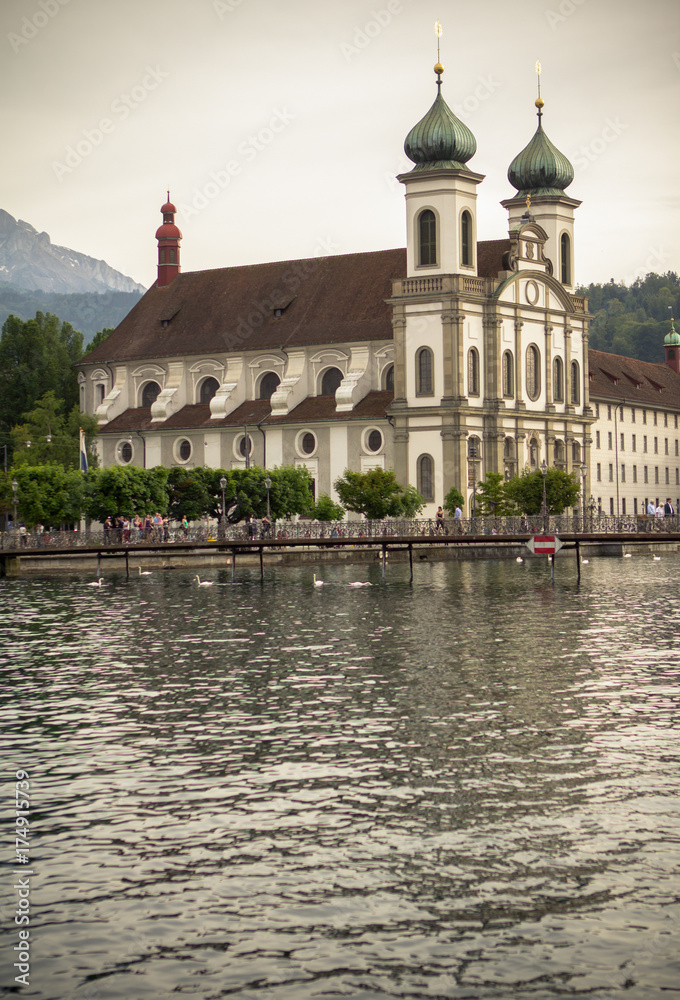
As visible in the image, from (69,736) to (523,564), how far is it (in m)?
58.4

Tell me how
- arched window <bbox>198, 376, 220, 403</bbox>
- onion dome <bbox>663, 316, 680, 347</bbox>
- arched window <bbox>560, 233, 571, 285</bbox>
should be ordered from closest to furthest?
arched window <bbox>560, 233, 571, 285</bbox> → arched window <bbox>198, 376, 220, 403</bbox> → onion dome <bbox>663, 316, 680, 347</bbox>

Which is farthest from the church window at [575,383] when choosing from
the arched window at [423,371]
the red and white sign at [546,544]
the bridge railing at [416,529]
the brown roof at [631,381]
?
the red and white sign at [546,544]

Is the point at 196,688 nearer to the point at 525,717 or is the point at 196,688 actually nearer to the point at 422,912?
the point at 525,717

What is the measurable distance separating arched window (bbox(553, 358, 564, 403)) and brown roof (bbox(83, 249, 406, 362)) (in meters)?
12.4

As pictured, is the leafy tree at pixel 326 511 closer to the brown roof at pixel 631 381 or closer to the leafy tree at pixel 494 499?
the leafy tree at pixel 494 499

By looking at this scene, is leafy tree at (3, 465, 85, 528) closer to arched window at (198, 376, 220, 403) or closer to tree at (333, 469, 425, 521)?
tree at (333, 469, 425, 521)

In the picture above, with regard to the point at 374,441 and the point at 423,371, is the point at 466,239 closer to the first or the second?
the point at 423,371

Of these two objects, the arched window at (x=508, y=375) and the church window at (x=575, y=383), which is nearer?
the arched window at (x=508, y=375)

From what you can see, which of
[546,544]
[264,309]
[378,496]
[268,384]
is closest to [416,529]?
Result: [378,496]

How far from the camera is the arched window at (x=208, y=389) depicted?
113 meters

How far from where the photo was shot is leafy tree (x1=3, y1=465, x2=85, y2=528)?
81375 millimetres

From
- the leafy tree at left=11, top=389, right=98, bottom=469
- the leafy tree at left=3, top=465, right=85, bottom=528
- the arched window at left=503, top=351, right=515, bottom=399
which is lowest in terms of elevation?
the leafy tree at left=3, top=465, right=85, bottom=528

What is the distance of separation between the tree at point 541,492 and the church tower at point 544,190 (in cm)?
2140

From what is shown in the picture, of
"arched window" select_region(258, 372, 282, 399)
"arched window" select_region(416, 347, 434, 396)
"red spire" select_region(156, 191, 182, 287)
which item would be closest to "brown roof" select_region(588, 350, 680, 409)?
"arched window" select_region(416, 347, 434, 396)
